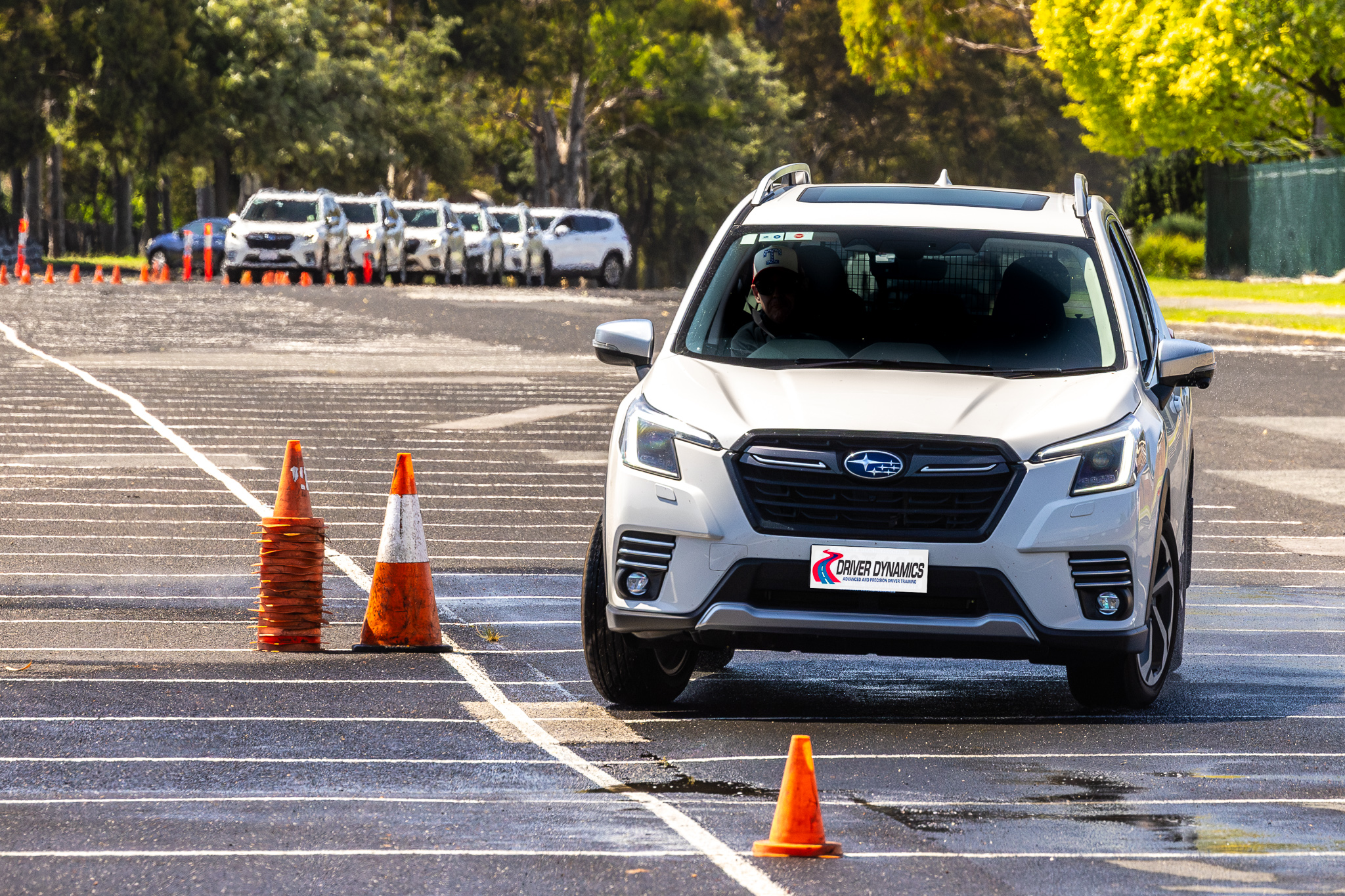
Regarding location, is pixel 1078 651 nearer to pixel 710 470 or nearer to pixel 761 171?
pixel 710 470

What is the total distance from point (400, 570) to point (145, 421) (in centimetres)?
918

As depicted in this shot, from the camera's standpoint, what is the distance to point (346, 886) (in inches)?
210

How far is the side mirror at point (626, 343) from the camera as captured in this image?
26.9 feet

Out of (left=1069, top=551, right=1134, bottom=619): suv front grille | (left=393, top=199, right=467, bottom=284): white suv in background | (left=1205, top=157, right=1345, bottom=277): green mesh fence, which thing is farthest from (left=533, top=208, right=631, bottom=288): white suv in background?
(left=1069, top=551, right=1134, bottom=619): suv front grille

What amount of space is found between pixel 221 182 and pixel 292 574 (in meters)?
57.2

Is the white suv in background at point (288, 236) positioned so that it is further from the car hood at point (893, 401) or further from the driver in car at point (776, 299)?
the car hood at point (893, 401)

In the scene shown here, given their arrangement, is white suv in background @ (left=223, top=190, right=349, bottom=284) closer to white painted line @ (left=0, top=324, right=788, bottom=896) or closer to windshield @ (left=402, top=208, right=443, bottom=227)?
windshield @ (left=402, top=208, right=443, bottom=227)

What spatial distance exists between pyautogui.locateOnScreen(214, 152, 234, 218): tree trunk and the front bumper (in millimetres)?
56772

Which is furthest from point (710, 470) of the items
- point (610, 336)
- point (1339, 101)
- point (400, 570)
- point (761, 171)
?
point (761, 171)

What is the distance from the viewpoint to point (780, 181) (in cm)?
956

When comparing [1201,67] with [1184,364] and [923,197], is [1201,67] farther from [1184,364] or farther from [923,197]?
[1184,364]

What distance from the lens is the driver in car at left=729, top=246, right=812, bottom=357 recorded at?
8.31 m

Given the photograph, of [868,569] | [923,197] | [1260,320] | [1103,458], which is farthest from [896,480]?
[1260,320]

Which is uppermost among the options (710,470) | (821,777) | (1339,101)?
(1339,101)
